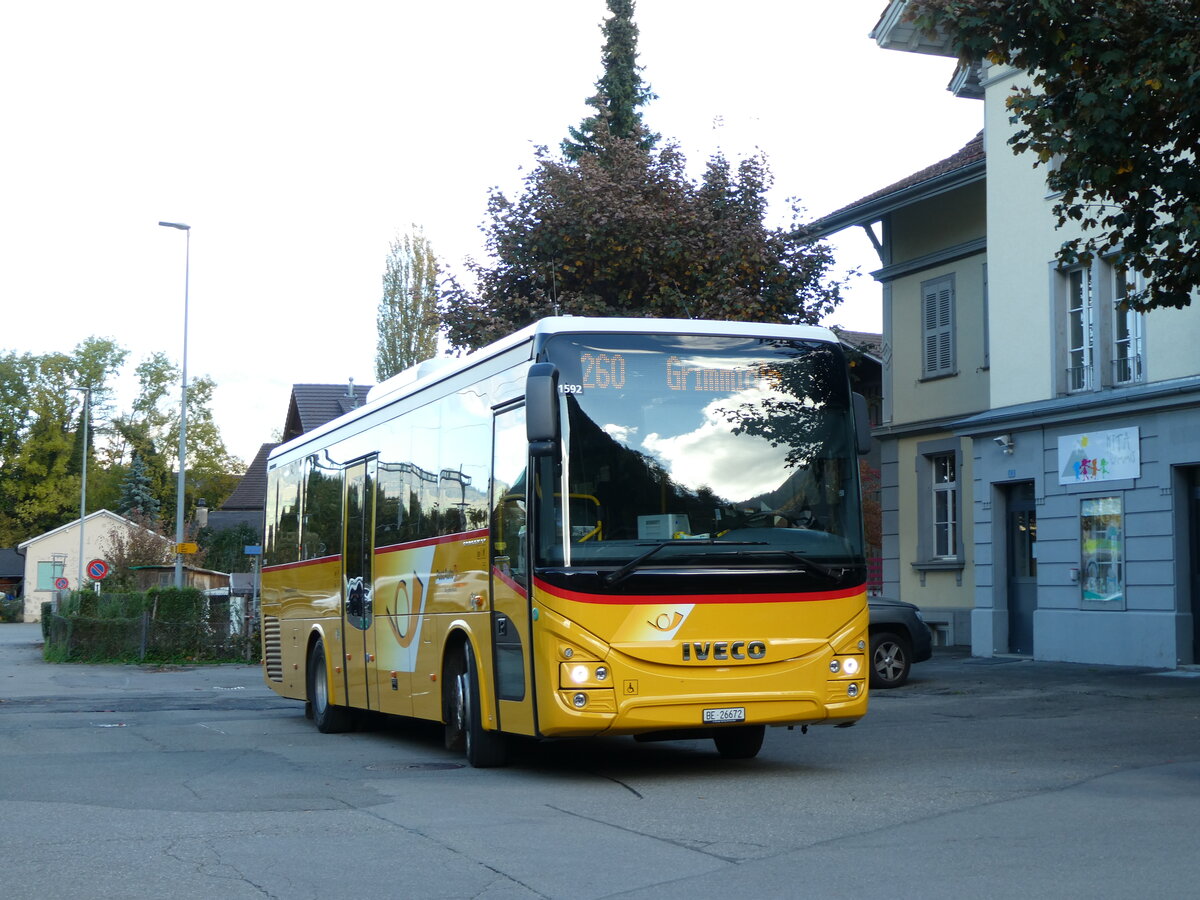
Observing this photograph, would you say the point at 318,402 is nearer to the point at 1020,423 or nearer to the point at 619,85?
the point at 619,85

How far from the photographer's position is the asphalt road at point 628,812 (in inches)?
291

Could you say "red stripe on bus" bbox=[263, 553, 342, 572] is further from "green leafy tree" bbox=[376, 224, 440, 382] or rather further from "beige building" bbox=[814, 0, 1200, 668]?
"green leafy tree" bbox=[376, 224, 440, 382]

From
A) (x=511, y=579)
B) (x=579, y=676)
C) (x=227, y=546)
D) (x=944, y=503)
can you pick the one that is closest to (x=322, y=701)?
(x=511, y=579)

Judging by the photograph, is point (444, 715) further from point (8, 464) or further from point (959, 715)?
point (8, 464)

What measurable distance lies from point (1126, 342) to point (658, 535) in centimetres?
1341

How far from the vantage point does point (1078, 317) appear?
2305 centimetres

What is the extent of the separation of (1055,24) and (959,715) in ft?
22.9

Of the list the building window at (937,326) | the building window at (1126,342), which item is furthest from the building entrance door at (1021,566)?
the building window at (937,326)

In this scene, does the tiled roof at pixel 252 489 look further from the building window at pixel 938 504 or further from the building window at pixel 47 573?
the building window at pixel 938 504

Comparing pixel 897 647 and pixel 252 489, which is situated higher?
pixel 252 489

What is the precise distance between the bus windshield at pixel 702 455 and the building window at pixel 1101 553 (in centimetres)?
1159

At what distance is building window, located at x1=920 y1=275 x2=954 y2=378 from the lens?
92.1 feet

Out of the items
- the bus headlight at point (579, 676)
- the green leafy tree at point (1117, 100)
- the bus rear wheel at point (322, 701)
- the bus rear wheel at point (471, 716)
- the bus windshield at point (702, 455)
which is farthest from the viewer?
the bus rear wheel at point (322, 701)

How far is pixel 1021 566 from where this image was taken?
80.0 feet
